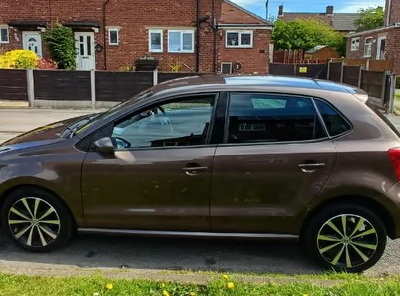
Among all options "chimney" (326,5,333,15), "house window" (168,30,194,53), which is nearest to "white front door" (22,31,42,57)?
"house window" (168,30,194,53)

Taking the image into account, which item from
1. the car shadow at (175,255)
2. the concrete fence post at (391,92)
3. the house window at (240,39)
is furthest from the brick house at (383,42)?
the car shadow at (175,255)

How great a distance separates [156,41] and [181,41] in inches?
53.4

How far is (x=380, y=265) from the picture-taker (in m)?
4.11

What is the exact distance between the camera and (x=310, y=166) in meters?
3.72

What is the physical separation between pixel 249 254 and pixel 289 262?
0.38 meters

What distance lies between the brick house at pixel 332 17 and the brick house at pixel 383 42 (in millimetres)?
23725

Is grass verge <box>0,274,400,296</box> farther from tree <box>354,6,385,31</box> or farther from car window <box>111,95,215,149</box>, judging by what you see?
tree <box>354,6,385,31</box>

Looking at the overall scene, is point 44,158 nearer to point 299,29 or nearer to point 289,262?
point 289,262

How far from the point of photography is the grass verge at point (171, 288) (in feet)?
10.6

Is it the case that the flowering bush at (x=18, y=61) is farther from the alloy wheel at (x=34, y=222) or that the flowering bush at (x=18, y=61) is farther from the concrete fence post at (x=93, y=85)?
the alloy wheel at (x=34, y=222)

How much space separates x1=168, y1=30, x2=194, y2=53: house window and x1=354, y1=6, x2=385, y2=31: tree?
35.8 metres

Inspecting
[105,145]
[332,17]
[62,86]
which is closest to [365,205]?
[105,145]

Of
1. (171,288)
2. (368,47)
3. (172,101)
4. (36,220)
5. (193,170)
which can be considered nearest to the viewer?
(171,288)

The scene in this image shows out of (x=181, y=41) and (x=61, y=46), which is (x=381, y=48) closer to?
(x=181, y=41)
